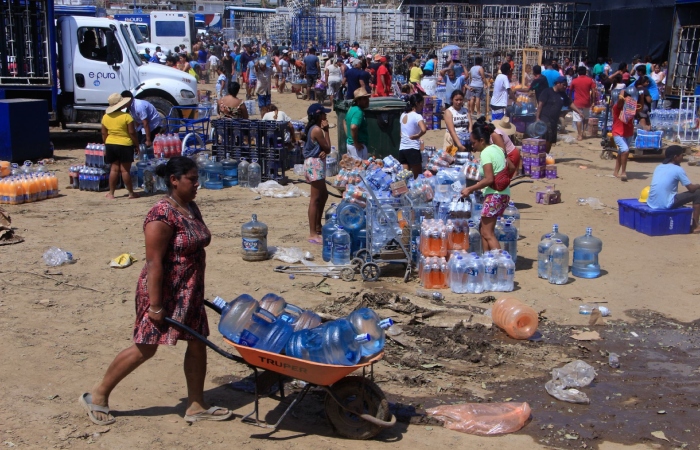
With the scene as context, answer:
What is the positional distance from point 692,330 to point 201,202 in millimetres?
8005

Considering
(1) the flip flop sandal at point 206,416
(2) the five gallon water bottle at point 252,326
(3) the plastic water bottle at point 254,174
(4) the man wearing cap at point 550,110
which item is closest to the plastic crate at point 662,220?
(4) the man wearing cap at point 550,110

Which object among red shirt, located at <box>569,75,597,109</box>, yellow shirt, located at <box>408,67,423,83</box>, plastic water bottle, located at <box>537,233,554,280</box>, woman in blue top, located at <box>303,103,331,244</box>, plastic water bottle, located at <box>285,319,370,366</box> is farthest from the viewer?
yellow shirt, located at <box>408,67,423,83</box>

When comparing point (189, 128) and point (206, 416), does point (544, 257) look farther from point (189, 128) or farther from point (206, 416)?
point (189, 128)

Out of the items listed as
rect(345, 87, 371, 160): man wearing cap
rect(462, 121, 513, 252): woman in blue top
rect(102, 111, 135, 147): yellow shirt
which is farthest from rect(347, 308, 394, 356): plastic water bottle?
rect(102, 111, 135, 147): yellow shirt

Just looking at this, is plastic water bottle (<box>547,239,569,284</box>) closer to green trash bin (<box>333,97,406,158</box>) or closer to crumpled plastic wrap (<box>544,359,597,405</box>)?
crumpled plastic wrap (<box>544,359,597,405</box>)

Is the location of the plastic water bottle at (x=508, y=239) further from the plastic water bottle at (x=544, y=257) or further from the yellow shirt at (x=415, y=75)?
the yellow shirt at (x=415, y=75)

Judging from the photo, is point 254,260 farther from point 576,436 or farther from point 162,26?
point 162,26

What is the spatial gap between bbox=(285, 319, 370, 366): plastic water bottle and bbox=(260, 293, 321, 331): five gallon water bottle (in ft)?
1.16

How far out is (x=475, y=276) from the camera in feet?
27.5

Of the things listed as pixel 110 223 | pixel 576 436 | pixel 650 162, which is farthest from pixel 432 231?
pixel 650 162

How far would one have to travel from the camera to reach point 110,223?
1113cm

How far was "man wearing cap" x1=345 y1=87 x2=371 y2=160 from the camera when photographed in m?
11.5

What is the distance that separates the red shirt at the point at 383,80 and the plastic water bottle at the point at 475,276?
15278 millimetres

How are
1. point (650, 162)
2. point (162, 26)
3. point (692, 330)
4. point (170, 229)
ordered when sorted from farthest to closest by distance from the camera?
point (162, 26) < point (650, 162) < point (692, 330) < point (170, 229)
